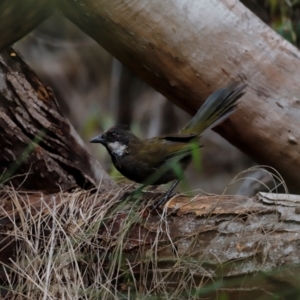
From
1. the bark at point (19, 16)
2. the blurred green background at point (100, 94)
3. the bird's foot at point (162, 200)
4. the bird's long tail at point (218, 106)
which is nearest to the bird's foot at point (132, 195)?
the bird's foot at point (162, 200)

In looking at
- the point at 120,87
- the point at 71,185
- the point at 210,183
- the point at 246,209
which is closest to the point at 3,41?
the point at 246,209

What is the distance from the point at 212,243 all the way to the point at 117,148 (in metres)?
1.45

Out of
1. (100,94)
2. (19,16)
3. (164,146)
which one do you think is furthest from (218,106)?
(100,94)

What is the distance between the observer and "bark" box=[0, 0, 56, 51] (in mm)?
2037

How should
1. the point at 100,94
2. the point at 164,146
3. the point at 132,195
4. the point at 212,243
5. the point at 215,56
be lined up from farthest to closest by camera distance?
the point at 100,94 < the point at 164,146 < the point at 215,56 < the point at 132,195 < the point at 212,243

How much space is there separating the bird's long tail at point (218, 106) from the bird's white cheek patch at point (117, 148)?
54 cm

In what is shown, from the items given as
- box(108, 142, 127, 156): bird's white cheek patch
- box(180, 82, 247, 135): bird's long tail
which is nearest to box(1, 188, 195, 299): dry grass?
box(180, 82, 247, 135): bird's long tail

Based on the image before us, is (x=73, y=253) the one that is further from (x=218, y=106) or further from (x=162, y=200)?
(x=218, y=106)

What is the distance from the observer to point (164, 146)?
4094mm

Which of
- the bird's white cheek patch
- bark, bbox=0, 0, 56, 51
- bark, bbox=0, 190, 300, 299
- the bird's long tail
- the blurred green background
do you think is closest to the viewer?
bark, bbox=0, 0, 56, 51

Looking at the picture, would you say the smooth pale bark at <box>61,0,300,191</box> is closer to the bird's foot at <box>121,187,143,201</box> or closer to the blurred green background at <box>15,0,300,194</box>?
the bird's foot at <box>121,187,143,201</box>

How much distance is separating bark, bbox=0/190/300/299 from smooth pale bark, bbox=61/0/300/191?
0.67m

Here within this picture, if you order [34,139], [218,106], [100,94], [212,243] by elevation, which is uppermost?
[218,106]

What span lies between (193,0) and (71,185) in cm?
134
